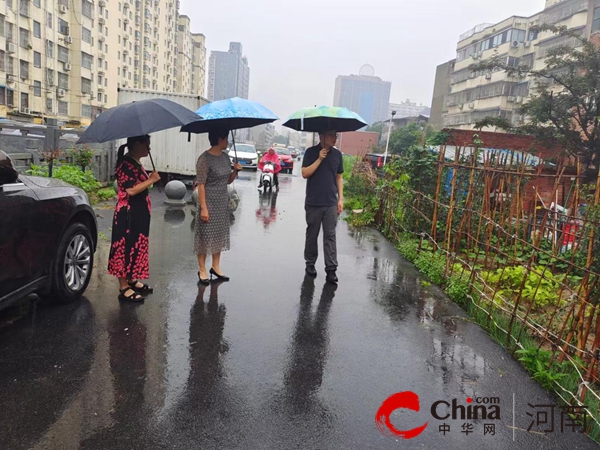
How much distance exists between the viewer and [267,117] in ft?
17.0

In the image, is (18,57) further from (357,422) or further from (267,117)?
(357,422)

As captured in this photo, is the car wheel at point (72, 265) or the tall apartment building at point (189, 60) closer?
the car wheel at point (72, 265)

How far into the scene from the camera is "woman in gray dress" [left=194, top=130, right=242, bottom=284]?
16.5 feet

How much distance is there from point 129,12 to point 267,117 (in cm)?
7096

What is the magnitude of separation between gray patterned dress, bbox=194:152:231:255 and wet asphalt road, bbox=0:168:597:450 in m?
0.52

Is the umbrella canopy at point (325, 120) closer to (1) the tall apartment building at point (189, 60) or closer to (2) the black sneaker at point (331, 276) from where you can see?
(2) the black sneaker at point (331, 276)

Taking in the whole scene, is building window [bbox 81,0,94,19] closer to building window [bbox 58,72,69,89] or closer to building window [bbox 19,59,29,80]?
building window [bbox 58,72,69,89]

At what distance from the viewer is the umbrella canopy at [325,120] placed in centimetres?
558

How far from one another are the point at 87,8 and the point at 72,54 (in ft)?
20.8

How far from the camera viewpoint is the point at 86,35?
2015 inches

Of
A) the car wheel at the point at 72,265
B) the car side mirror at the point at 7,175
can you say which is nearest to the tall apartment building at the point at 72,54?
the car wheel at the point at 72,265

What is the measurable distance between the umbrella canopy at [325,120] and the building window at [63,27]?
1950 inches

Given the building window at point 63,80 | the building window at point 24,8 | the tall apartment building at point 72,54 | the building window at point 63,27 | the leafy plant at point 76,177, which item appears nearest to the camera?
the leafy plant at point 76,177

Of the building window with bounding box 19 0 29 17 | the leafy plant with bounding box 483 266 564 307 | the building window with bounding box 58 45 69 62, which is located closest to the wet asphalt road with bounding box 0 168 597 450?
the leafy plant with bounding box 483 266 564 307
